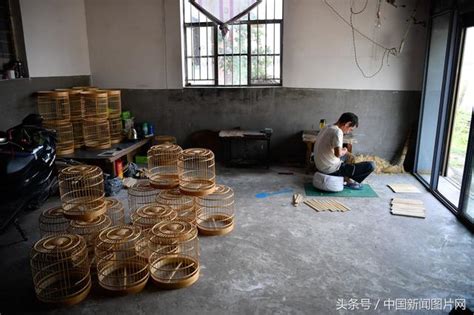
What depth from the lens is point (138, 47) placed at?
688 cm

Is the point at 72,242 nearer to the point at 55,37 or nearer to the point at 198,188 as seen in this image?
the point at 198,188

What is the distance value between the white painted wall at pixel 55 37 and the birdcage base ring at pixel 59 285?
3.57m

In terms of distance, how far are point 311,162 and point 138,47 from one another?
12.1 feet

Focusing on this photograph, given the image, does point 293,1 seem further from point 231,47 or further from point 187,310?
point 187,310

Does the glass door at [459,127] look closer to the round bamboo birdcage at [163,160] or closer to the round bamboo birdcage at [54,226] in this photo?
the round bamboo birdcage at [163,160]

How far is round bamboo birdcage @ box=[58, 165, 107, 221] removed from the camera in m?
3.48

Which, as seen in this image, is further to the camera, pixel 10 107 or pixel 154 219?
pixel 10 107

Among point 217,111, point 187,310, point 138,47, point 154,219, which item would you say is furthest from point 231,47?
point 187,310

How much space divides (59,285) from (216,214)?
5.90 feet

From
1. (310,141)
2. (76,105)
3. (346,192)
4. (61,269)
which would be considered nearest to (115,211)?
(61,269)

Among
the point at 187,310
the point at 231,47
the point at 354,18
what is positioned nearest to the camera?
the point at 187,310

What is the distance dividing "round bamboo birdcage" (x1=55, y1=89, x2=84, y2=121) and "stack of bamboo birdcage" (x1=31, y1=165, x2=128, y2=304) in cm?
203

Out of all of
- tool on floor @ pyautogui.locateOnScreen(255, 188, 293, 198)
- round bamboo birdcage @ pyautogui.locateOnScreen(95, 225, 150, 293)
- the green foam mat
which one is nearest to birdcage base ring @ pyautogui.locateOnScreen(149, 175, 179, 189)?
round bamboo birdcage @ pyautogui.locateOnScreen(95, 225, 150, 293)

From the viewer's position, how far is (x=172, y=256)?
344 centimetres
